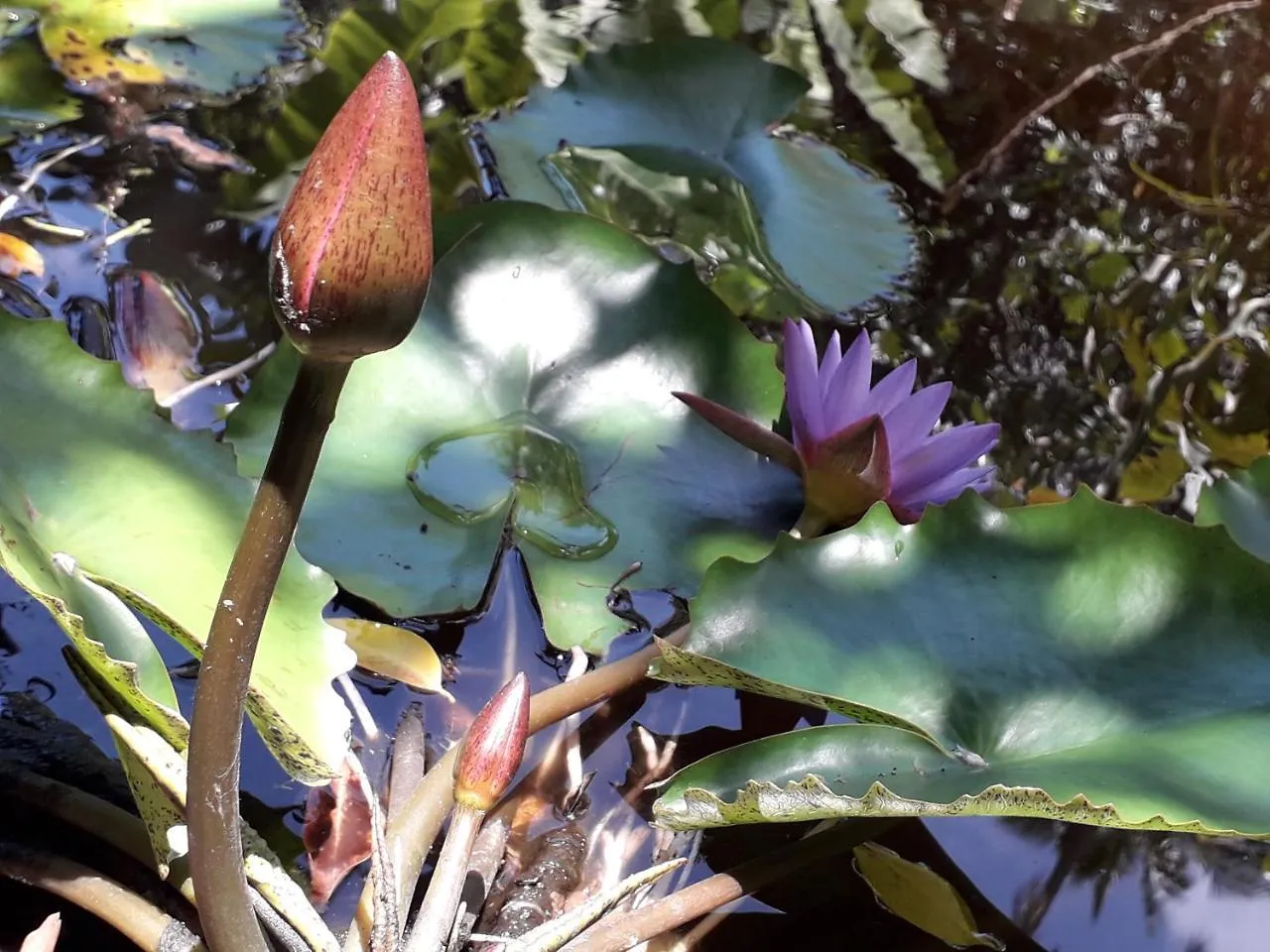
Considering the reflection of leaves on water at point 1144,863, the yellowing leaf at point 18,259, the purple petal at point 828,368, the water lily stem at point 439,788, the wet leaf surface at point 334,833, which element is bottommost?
the reflection of leaves on water at point 1144,863

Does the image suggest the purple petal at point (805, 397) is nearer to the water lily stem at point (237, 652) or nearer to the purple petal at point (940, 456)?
the purple petal at point (940, 456)

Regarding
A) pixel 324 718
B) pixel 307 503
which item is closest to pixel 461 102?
pixel 307 503

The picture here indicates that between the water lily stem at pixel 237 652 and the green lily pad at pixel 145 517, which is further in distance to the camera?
the green lily pad at pixel 145 517

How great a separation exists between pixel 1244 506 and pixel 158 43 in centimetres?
160

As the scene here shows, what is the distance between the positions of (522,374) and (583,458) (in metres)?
0.12

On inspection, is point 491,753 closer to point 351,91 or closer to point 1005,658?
point 1005,658

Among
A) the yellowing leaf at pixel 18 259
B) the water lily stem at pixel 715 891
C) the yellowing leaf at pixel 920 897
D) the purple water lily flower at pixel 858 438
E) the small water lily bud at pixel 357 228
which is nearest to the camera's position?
the small water lily bud at pixel 357 228

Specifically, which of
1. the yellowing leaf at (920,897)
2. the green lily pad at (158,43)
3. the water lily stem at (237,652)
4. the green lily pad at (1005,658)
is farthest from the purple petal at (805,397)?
the green lily pad at (158,43)

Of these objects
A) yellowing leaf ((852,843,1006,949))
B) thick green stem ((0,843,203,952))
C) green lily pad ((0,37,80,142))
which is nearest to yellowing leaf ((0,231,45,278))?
green lily pad ((0,37,80,142))

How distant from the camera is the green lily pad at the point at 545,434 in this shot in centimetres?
93

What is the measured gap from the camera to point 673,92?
158 centimetres

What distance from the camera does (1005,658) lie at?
0.79 metres

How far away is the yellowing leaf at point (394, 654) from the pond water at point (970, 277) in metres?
0.02

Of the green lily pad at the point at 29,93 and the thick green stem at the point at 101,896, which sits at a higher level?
the green lily pad at the point at 29,93
